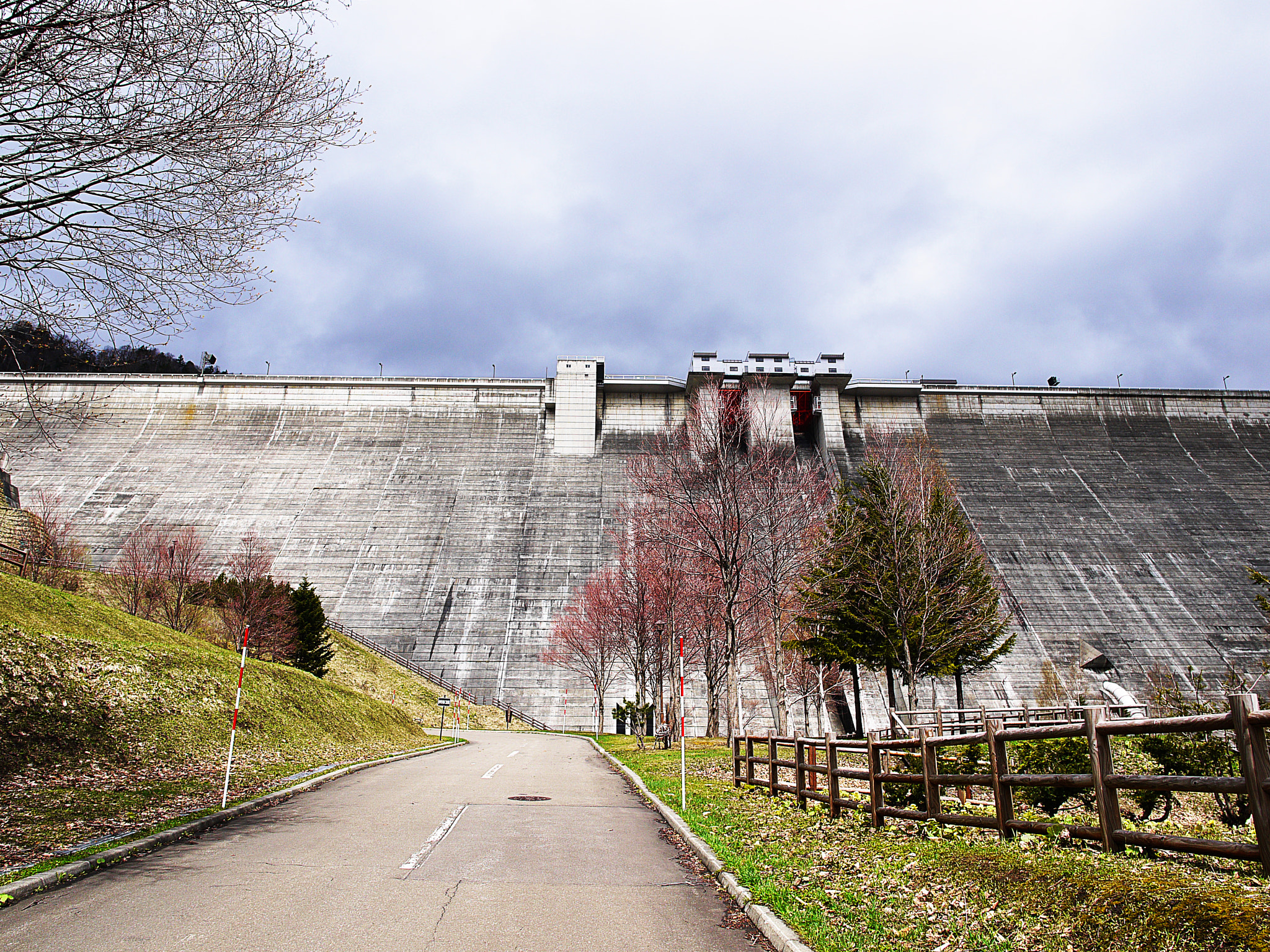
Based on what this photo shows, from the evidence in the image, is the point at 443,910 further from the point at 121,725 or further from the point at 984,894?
the point at 121,725

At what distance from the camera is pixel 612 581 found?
33.4 m

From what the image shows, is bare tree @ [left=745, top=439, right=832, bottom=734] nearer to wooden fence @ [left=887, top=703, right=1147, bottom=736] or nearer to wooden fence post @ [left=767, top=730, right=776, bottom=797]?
wooden fence @ [left=887, top=703, right=1147, bottom=736]

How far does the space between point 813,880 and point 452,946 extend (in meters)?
3.19

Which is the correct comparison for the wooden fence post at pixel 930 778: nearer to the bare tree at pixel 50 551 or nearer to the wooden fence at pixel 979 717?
the wooden fence at pixel 979 717

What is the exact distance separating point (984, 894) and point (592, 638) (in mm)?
29700

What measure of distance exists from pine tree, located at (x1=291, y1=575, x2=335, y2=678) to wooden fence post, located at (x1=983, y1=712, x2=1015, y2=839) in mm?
28002

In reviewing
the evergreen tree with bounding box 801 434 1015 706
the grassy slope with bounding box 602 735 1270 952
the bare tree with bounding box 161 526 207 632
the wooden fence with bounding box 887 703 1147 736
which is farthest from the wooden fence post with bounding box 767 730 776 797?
the bare tree with bounding box 161 526 207 632

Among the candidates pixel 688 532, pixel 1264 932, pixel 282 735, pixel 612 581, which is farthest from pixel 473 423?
pixel 1264 932

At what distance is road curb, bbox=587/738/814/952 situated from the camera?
464cm

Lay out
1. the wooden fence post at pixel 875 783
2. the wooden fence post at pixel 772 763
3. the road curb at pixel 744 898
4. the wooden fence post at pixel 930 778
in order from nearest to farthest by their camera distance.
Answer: the road curb at pixel 744 898 < the wooden fence post at pixel 930 778 < the wooden fence post at pixel 875 783 < the wooden fence post at pixel 772 763

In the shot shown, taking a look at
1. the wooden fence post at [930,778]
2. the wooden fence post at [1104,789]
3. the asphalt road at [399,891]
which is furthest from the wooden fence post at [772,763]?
the wooden fence post at [1104,789]

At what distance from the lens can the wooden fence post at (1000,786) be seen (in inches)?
268

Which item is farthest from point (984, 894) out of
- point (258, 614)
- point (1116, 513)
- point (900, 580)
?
point (1116, 513)

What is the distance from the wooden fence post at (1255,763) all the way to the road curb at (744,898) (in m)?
2.42
